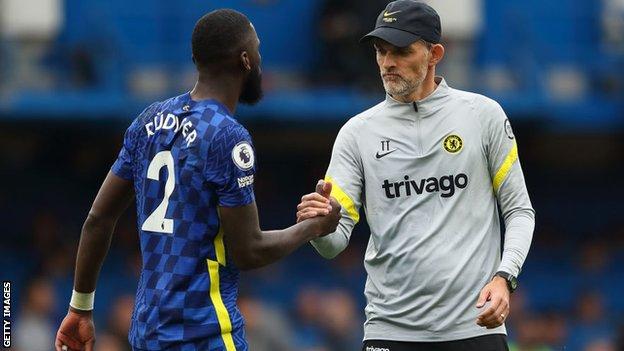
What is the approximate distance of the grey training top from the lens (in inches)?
217

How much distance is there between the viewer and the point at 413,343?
5559 millimetres

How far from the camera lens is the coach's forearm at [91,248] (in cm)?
529

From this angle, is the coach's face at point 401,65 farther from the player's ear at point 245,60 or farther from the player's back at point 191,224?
the player's back at point 191,224

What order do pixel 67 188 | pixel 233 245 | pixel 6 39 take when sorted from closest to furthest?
pixel 233 245, pixel 6 39, pixel 67 188

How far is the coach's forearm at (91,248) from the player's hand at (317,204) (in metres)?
0.76

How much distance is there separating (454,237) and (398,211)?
264 millimetres

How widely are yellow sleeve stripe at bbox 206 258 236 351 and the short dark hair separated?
772 mm

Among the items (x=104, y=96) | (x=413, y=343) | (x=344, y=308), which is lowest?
(x=344, y=308)

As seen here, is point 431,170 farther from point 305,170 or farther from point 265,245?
point 305,170

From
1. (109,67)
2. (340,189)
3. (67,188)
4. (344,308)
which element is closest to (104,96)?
(109,67)

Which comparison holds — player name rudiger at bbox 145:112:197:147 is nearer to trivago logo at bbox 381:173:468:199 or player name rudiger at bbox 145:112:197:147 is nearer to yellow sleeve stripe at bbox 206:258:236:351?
yellow sleeve stripe at bbox 206:258:236:351

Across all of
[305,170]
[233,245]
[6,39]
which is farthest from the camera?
[305,170]

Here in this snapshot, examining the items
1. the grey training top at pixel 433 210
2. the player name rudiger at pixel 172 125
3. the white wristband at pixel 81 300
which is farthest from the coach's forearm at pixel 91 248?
the grey training top at pixel 433 210

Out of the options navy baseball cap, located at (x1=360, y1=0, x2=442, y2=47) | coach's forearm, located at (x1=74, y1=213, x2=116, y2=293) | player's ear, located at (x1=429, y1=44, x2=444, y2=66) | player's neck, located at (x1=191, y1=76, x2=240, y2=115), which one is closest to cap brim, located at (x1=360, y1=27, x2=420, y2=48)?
navy baseball cap, located at (x1=360, y1=0, x2=442, y2=47)
